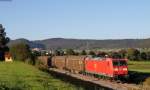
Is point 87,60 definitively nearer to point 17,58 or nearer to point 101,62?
point 101,62

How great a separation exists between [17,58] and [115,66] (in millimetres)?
68960

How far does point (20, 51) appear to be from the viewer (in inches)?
4451

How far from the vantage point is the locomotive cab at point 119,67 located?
49.5 m

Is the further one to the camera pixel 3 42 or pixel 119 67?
pixel 3 42

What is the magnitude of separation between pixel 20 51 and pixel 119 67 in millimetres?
65712

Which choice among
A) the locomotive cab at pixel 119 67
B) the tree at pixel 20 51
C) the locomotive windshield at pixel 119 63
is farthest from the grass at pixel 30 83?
→ the tree at pixel 20 51

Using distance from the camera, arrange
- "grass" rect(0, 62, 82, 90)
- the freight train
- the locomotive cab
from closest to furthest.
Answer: "grass" rect(0, 62, 82, 90), the locomotive cab, the freight train

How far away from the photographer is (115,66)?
49.7 meters

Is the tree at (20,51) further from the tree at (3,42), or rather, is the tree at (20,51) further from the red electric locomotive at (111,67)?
the red electric locomotive at (111,67)

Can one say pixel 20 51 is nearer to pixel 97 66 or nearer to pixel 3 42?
pixel 3 42

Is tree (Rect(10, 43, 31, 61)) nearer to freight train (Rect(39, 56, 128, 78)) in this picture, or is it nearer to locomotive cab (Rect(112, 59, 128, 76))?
freight train (Rect(39, 56, 128, 78))

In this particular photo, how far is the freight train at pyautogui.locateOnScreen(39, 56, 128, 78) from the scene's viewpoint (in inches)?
1963

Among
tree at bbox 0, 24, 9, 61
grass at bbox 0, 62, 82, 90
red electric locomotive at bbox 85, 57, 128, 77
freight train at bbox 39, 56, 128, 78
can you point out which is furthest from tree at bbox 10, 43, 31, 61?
grass at bbox 0, 62, 82, 90

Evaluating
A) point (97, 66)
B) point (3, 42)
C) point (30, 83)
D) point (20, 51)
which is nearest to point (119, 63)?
point (97, 66)
